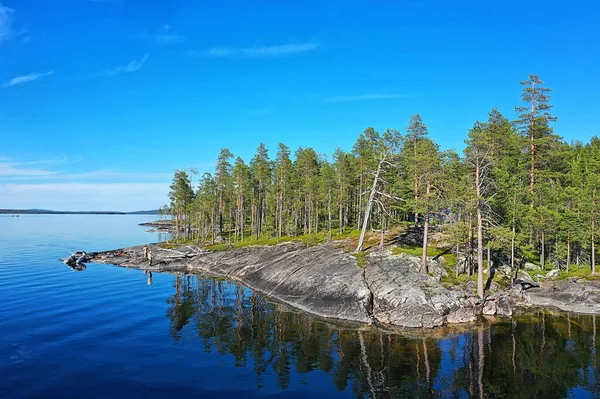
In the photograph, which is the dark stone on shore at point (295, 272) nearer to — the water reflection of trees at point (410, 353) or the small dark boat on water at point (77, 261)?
the water reflection of trees at point (410, 353)

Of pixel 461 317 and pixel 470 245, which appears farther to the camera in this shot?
pixel 470 245

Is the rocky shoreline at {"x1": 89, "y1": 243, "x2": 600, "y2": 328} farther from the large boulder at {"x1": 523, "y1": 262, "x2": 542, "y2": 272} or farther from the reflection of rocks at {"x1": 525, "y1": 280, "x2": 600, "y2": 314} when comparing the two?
the large boulder at {"x1": 523, "y1": 262, "x2": 542, "y2": 272}

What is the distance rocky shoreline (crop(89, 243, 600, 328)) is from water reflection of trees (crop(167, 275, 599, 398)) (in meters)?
2.82

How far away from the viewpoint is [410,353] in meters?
26.7

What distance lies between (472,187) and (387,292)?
14474 millimetres

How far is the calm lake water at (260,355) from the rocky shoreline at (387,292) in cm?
254

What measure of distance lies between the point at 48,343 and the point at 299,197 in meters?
61.1

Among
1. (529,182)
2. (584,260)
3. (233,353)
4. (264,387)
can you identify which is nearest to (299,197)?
(529,182)

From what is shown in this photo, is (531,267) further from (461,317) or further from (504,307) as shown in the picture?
(461,317)

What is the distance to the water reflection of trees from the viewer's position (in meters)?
22.0

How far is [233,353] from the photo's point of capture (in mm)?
27516

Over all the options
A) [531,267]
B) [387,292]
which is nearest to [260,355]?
[387,292]

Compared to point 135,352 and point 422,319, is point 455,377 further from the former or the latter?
point 135,352

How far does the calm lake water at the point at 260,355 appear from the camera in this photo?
21781 mm
